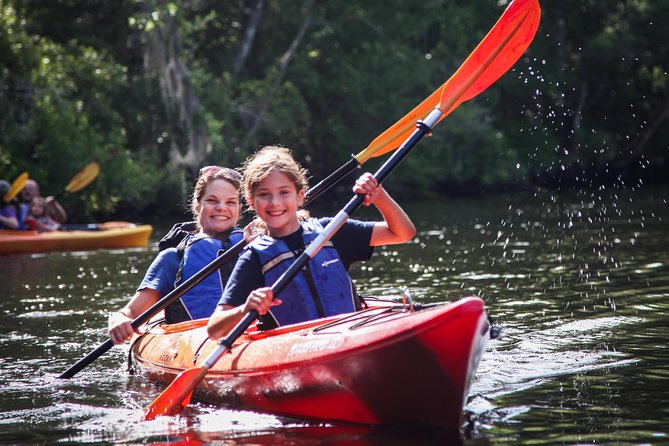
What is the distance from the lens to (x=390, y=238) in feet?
16.4

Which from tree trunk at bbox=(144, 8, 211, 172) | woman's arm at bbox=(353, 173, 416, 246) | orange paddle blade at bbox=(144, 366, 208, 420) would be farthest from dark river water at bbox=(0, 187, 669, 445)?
tree trunk at bbox=(144, 8, 211, 172)

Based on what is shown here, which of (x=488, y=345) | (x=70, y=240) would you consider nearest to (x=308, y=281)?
(x=488, y=345)

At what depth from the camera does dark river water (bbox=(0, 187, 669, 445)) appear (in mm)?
4555

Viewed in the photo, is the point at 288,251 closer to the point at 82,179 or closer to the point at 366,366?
the point at 366,366

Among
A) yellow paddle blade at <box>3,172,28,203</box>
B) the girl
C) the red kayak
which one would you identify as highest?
yellow paddle blade at <box>3,172,28,203</box>

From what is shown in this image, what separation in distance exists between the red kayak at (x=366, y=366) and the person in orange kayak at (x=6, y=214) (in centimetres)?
946

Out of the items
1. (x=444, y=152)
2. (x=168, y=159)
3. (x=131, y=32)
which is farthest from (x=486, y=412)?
(x=444, y=152)

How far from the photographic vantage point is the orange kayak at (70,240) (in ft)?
44.8

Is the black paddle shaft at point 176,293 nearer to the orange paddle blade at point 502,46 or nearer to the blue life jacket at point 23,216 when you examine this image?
the orange paddle blade at point 502,46

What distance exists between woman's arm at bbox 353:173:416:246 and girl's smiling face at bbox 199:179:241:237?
3.91ft

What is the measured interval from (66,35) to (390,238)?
19259 mm

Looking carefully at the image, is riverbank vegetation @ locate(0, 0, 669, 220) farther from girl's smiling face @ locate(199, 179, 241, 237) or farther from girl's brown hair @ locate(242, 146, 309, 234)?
girl's brown hair @ locate(242, 146, 309, 234)

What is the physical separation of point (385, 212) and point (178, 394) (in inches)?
50.1

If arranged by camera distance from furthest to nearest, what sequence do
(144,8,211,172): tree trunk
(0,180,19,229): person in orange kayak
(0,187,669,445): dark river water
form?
(144,8,211,172): tree trunk
(0,180,19,229): person in orange kayak
(0,187,669,445): dark river water
